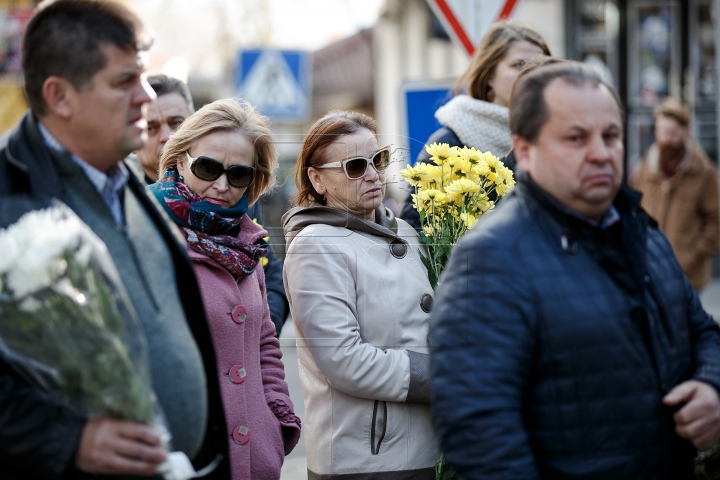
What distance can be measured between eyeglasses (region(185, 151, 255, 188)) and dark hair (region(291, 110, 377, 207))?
0.24 meters

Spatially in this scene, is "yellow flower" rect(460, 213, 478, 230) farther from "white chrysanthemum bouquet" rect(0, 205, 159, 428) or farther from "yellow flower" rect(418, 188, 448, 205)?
"white chrysanthemum bouquet" rect(0, 205, 159, 428)

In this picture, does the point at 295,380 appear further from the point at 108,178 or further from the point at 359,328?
the point at 108,178

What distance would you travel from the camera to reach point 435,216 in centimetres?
319

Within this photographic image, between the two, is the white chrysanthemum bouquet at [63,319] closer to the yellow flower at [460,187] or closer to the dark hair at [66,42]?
the dark hair at [66,42]

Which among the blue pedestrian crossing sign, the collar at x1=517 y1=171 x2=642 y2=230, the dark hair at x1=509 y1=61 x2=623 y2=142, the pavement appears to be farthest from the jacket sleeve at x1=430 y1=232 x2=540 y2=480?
the blue pedestrian crossing sign

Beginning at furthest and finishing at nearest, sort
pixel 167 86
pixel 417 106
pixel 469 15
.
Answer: pixel 469 15 < pixel 417 106 < pixel 167 86

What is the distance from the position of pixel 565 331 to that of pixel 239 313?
1.18 meters

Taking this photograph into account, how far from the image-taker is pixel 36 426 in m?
1.91

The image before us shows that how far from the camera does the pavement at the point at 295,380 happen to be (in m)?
5.32

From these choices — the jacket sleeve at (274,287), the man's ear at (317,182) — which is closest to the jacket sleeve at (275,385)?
the man's ear at (317,182)

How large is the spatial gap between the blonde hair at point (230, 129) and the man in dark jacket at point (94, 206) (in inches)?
35.5

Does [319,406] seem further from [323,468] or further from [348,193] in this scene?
[348,193]

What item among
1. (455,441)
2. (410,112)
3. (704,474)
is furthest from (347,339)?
(410,112)

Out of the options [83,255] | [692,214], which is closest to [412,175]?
[83,255]
